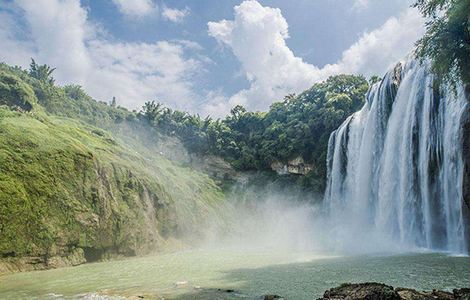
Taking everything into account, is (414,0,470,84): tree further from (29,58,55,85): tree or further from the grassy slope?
(29,58,55,85): tree

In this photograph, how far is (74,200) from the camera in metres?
20.8

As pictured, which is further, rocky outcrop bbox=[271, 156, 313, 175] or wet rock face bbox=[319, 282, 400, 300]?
rocky outcrop bbox=[271, 156, 313, 175]

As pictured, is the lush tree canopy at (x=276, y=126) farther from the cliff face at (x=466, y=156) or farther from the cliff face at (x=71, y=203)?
the cliff face at (x=466, y=156)

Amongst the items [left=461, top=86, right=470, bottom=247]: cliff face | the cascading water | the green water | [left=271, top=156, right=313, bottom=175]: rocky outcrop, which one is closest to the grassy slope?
the green water

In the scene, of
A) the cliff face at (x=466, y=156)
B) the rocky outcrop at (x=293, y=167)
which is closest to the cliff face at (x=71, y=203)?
the cliff face at (x=466, y=156)

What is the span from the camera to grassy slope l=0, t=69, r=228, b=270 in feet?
57.9

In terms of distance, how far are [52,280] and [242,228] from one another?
27408 millimetres

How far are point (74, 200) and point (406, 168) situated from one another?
19.2 meters

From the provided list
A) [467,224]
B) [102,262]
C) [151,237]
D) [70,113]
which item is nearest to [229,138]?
[70,113]

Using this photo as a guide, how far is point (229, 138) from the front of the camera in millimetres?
54969

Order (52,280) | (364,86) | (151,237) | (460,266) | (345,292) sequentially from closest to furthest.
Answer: (345,292)
(460,266)
(52,280)
(151,237)
(364,86)

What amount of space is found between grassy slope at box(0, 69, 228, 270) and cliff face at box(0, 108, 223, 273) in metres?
0.05

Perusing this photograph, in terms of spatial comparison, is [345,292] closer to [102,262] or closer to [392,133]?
[102,262]

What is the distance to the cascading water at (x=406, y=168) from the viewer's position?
1745 cm
